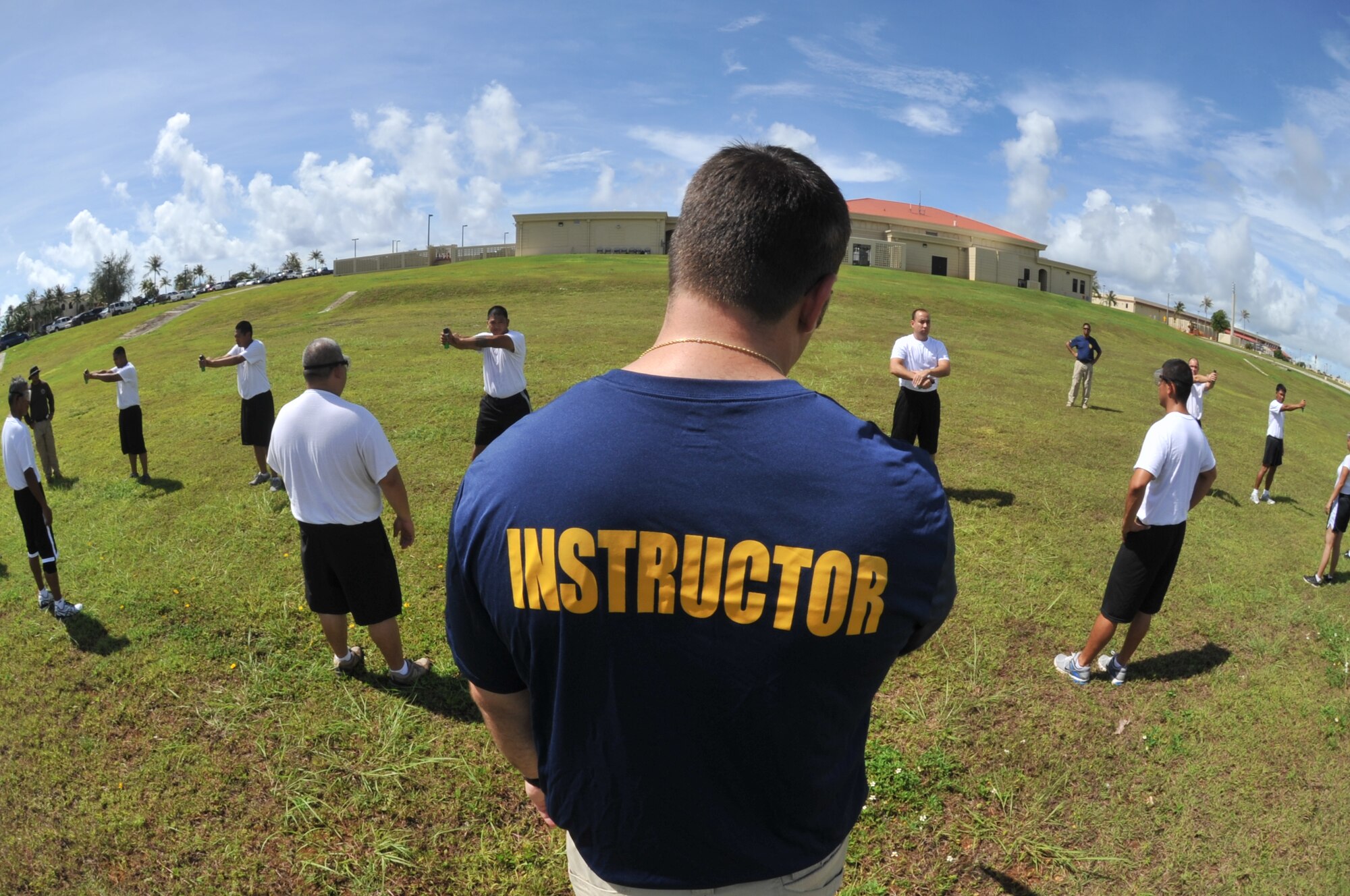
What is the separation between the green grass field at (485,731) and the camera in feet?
13.5

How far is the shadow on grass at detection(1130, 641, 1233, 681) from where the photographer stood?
19.7ft

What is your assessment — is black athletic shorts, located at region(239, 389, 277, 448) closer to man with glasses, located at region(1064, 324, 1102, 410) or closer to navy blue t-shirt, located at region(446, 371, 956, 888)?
navy blue t-shirt, located at region(446, 371, 956, 888)

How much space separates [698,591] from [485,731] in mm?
4188

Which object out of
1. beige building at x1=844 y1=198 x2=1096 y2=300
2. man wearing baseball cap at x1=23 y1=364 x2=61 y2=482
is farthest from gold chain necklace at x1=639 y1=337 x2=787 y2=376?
beige building at x1=844 y1=198 x2=1096 y2=300

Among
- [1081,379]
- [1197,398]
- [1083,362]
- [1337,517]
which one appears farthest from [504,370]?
[1081,379]

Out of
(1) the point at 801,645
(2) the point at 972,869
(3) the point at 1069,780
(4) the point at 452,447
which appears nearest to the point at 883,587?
(1) the point at 801,645

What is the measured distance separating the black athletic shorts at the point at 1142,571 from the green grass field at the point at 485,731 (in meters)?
0.65

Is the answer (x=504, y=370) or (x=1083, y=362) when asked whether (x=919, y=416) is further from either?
(x=1083, y=362)

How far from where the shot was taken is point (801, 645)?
1335 millimetres

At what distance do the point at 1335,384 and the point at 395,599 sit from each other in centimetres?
5221

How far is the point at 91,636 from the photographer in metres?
6.33

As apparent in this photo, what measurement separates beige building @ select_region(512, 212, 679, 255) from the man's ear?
58.8 metres

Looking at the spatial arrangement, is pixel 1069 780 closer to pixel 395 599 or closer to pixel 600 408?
pixel 395 599

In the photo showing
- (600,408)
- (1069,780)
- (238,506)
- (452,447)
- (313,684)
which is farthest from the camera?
(452,447)
